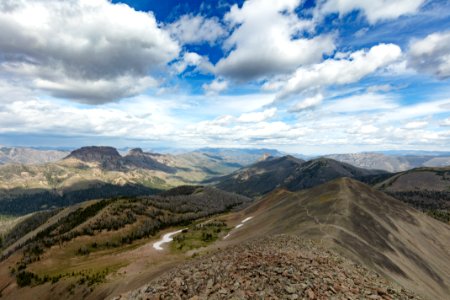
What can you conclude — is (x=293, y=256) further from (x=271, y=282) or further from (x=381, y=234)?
(x=381, y=234)

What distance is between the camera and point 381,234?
263ft

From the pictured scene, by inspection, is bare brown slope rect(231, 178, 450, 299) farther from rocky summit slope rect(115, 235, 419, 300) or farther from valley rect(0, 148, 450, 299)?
rocky summit slope rect(115, 235, 419, 300)

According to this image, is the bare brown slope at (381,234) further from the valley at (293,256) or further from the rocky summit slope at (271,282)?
the rocky summit slope at (271,282)

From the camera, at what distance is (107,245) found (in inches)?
6806

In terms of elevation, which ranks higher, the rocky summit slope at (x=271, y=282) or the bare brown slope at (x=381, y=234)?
the rocky summit slope at (x=271, y=282)

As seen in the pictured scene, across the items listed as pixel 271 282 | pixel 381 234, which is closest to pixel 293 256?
pixel 271 282

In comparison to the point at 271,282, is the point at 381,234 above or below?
below

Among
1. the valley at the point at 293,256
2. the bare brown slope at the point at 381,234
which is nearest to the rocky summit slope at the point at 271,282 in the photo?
the valley at the point at 293,256

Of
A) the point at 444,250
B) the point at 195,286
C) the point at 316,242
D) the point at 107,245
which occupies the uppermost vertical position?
the point at 195,286

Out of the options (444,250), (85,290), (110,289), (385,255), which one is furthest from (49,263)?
(444,250)

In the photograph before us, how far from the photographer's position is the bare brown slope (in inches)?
2268

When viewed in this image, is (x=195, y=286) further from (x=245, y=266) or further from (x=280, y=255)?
(x=280, y=255)

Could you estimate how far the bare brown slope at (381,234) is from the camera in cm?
5761

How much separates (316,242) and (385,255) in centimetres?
1926
